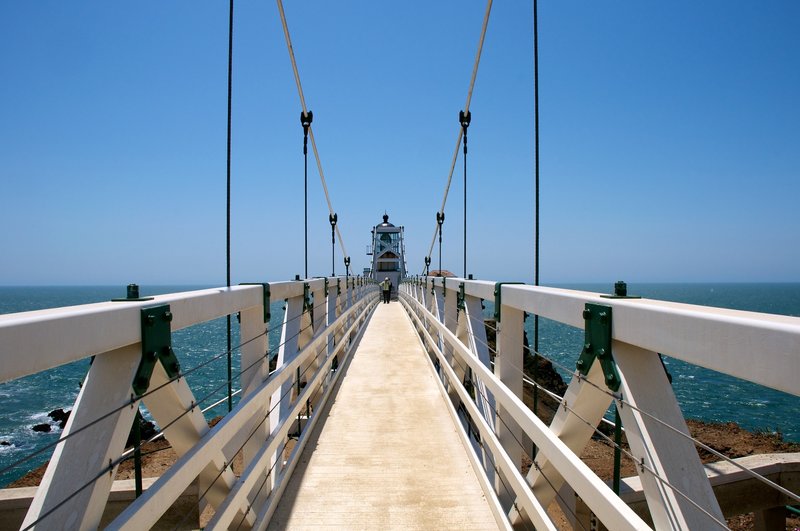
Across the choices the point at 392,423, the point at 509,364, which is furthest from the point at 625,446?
the point at 509,364

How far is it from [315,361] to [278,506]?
2.08m

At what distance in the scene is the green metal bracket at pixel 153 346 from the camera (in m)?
1.54

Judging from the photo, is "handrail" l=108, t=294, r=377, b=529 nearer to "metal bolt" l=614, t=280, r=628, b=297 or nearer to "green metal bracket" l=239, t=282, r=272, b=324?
"green metal bracket" l=239, t=282, r=272, b=324

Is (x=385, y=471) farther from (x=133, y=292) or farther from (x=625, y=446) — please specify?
(x=625, y=446)

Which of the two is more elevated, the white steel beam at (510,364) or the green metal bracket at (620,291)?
the green metal bracket at (620,291)

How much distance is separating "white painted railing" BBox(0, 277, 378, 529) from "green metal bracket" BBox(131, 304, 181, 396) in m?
0.02

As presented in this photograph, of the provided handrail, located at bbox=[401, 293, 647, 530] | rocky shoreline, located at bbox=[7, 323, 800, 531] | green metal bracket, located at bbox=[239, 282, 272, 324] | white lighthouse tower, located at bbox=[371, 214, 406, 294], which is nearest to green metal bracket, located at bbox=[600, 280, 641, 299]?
handrail, located at bbox=[401, 293, 647, 530]

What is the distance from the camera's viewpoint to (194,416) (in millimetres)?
1936

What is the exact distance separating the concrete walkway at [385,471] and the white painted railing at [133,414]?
0.31 meters

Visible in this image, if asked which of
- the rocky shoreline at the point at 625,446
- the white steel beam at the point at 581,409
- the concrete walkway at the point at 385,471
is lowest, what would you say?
the rocky shoreline at the point at 625,446

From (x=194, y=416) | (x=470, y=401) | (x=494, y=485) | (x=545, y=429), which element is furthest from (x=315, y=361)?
(x=545, y=429)

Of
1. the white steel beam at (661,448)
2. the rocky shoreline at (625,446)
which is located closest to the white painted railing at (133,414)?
the white steel beam at (661,448)

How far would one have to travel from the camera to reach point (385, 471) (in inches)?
139

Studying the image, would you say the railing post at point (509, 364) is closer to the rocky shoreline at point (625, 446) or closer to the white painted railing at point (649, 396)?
the white painted railing at point (649, 396)
